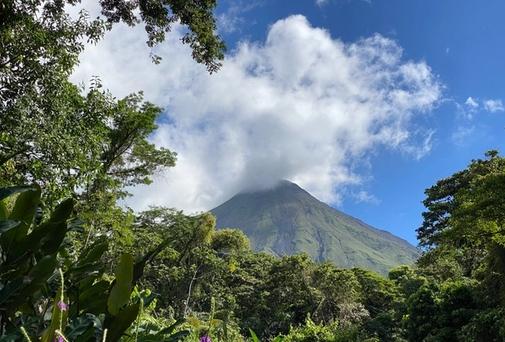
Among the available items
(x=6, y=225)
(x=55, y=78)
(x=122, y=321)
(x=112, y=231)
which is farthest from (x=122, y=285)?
(x=112, y=231)

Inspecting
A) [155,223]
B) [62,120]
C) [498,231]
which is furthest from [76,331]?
[155,223]

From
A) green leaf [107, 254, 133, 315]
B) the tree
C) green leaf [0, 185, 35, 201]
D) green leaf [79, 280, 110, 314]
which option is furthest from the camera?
the tree

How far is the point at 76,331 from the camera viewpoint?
866mm

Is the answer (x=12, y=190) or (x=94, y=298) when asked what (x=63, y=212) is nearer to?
(x=12, y=190)

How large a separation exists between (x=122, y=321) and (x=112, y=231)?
55.0ft

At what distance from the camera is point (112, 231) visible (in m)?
16.8

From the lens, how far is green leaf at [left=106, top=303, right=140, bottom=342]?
85 centimetres

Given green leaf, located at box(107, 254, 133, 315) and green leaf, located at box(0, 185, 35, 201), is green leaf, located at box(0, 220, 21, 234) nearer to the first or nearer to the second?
green leaf, located at box(0, 185, 35, 201)

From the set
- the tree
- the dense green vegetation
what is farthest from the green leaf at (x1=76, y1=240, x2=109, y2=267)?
the tree

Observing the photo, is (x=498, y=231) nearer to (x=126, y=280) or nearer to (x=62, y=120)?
(x=62, y=120)

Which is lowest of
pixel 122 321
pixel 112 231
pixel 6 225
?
pixel 122 321

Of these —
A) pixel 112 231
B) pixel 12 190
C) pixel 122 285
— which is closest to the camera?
pixel 122 285

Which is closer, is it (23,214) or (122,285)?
(122,285)

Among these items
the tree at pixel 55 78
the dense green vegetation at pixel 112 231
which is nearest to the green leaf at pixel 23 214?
the dense green vegetation at pixel 112 231
